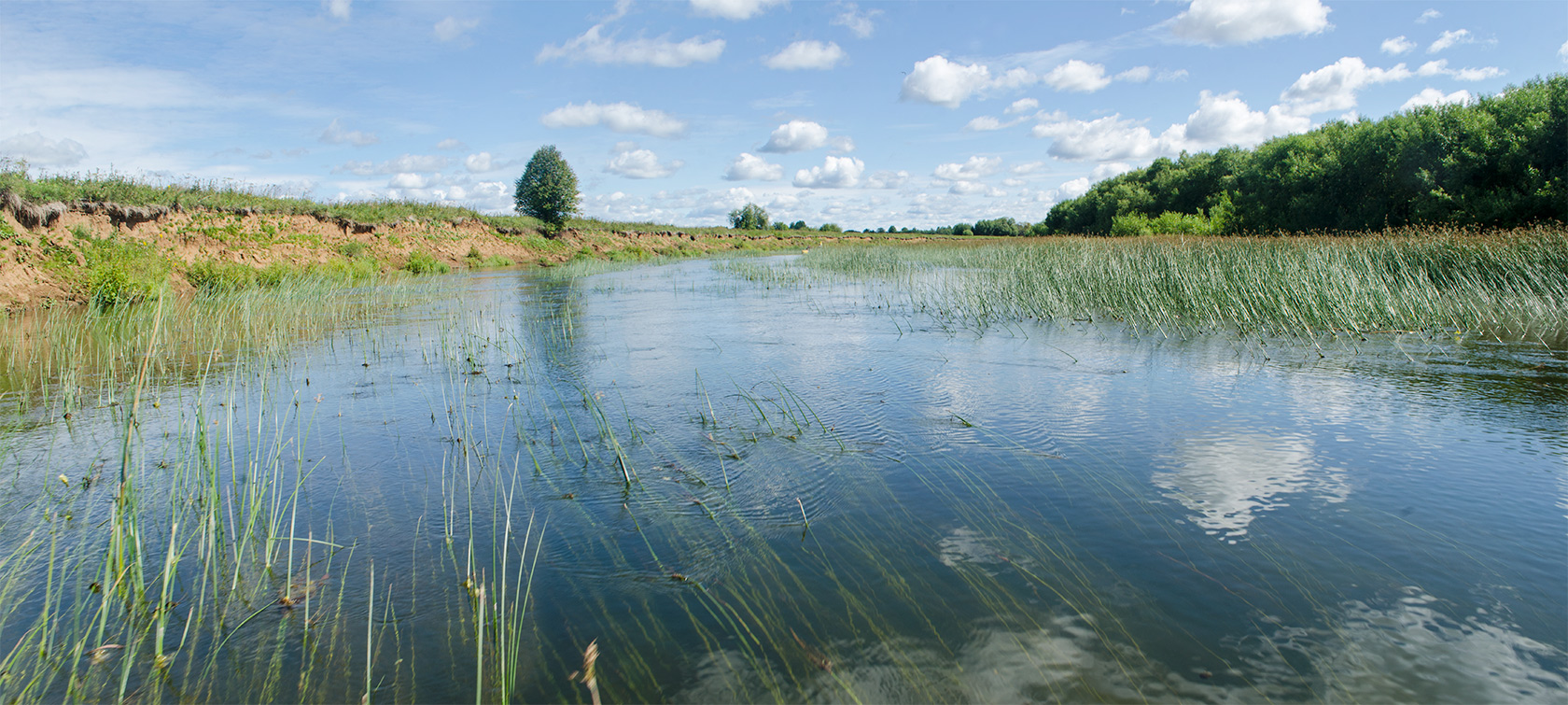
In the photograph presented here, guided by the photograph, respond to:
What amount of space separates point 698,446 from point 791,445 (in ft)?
2.08

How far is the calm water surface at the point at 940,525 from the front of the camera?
2385mm

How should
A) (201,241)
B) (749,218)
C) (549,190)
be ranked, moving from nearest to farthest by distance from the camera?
(201,241), (549,190), (749,218)

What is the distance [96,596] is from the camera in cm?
285

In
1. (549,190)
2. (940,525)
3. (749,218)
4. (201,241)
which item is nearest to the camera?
(940,525)

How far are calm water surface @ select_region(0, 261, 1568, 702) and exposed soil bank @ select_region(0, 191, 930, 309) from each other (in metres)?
11.7

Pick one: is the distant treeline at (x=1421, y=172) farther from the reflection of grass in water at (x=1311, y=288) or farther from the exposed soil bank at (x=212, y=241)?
the exposed soil bank at (x=212, y=241)

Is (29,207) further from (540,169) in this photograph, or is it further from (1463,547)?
(540,169)

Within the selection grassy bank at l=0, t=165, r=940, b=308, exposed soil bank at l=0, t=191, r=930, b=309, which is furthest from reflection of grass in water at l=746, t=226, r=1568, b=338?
exposed soil bank at l=0, t=191, r=930, b=309

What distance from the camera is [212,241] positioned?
62.1ft

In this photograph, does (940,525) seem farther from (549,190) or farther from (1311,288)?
(549,190)

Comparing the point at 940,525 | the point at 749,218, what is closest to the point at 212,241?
the point at 940,525

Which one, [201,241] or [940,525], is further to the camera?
[201,241]

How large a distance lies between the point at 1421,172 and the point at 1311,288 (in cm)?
1396

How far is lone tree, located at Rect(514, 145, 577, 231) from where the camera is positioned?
41062 millimetres
